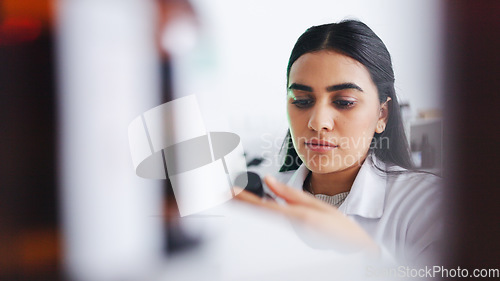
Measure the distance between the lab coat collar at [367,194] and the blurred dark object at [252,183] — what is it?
0.68ft

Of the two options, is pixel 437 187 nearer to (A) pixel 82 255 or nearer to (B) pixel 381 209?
(B) pixel 381 209

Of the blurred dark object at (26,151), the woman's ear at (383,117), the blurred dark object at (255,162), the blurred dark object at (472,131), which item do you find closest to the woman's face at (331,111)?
the woman's ear at (383,117)

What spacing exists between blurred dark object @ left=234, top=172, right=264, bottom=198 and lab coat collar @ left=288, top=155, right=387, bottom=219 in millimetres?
208

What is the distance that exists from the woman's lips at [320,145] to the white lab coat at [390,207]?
0.06 m

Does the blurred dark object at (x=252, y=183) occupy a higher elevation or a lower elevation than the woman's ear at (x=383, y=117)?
lower

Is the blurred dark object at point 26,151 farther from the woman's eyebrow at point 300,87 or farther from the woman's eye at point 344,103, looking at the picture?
the woman's eye at point 344,103

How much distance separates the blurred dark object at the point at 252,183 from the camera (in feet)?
3.07

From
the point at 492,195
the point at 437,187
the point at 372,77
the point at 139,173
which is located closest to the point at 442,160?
the point at 437,187

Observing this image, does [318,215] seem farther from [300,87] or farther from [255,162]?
[300,87]

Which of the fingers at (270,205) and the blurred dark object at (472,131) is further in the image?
the blurred dark object at (472,131)

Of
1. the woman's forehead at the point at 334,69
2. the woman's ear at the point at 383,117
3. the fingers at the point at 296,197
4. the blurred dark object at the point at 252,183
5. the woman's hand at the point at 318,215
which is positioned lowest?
the woman's hand at the point at 318,215

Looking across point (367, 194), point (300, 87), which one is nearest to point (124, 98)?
point (300, 87)

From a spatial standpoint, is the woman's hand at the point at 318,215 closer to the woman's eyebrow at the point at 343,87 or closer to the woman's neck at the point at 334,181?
the woman's neck at the point at 334,181

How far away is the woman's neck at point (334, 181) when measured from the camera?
36.4 inches
